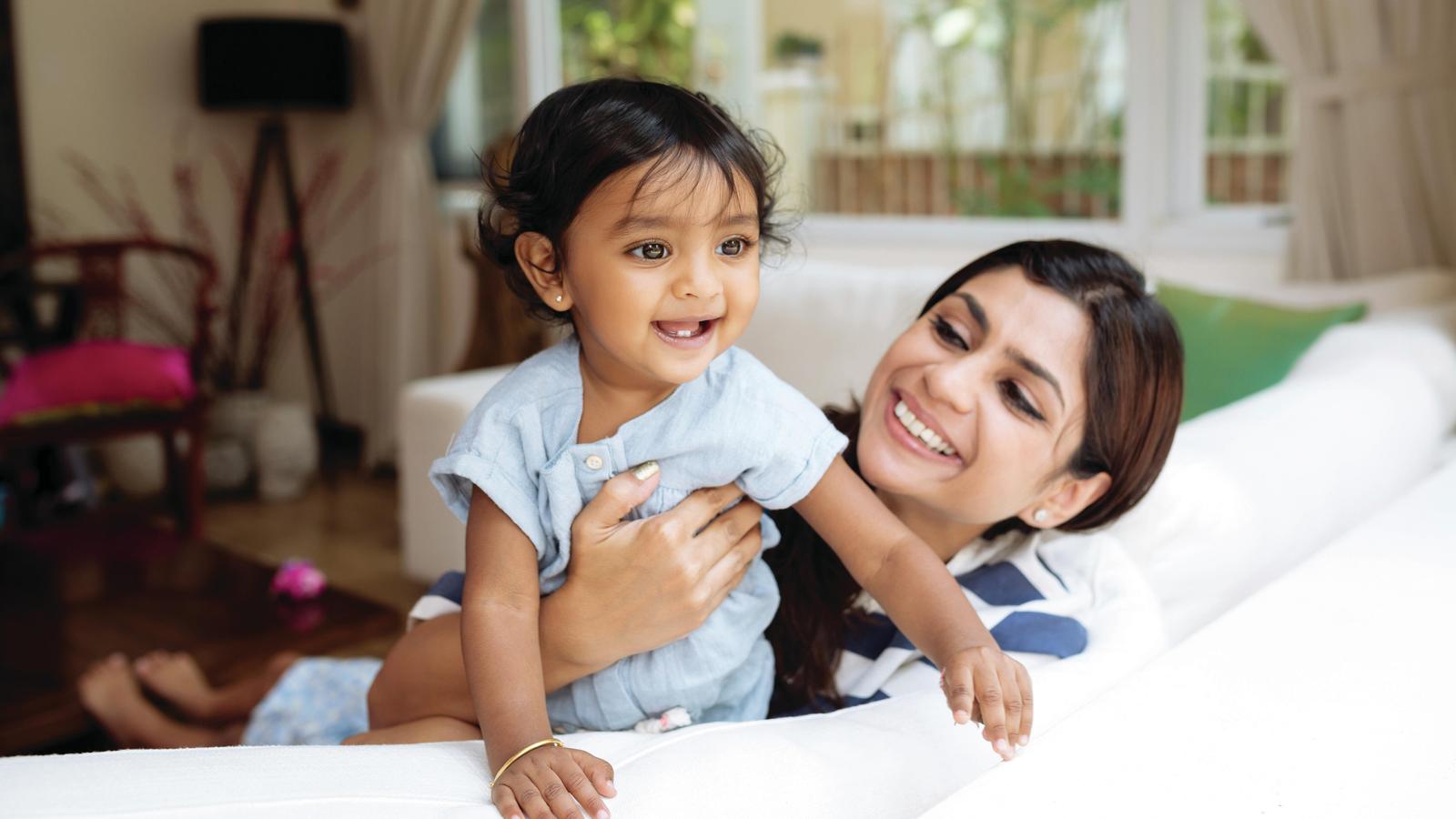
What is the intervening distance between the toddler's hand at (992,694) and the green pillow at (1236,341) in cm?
107

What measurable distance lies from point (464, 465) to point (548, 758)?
0.26m

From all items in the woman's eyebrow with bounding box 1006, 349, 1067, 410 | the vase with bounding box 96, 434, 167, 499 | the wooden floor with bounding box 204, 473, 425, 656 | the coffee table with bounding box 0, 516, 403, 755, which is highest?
the woman's eyebrow with bounding box 1006, 349, 1067, 410

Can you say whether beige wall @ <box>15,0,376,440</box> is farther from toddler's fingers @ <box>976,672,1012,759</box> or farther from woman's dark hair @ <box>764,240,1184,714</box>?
toddler's fingers @ <box>976,672,1012,759</box>

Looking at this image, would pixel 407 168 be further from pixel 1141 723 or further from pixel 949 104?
pixel 1141 723

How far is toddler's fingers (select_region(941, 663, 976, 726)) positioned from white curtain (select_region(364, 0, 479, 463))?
4296 mm

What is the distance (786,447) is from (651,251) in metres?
0.21

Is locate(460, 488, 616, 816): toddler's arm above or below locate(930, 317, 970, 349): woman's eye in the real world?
below

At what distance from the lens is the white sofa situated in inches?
29.3

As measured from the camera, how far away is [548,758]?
814mm

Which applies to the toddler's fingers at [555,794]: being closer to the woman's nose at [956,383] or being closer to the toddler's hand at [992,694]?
the toddler's hand at [992,694]

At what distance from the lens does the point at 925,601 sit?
99 centimetres

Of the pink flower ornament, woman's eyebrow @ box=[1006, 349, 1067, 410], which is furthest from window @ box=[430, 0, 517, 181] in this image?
woman's eyebrow @ box=[1006, 349, 1067, 410]

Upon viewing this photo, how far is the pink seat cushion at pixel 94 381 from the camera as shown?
3.71 metres

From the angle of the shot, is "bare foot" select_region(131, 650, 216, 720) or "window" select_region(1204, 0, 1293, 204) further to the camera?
"window" select_region(1204, 0, 1293, 204)
